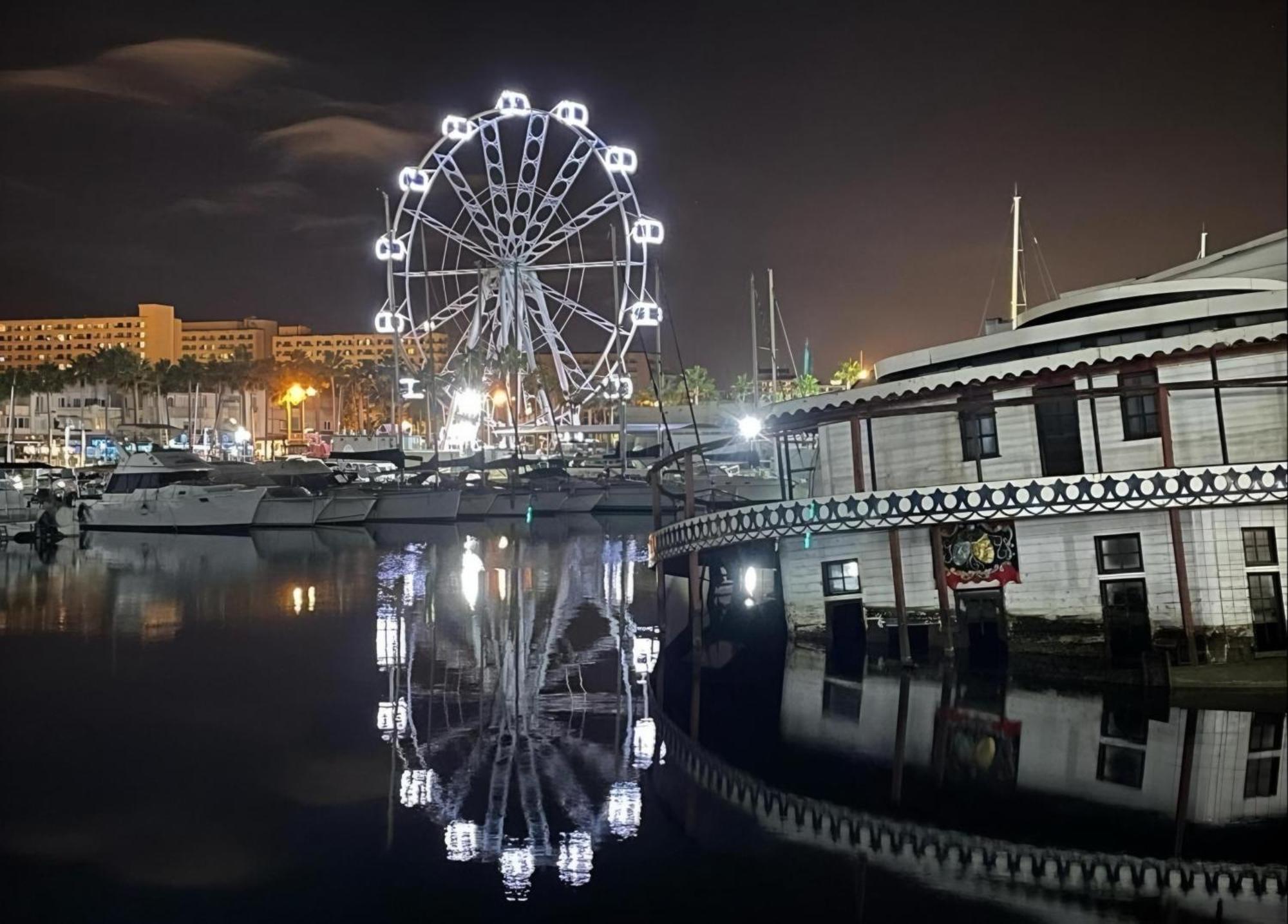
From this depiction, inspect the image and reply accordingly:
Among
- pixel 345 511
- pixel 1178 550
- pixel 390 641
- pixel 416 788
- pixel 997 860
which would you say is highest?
pixel 345 511

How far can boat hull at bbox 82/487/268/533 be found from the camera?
6244 centimetres

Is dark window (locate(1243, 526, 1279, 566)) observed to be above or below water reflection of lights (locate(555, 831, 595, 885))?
above

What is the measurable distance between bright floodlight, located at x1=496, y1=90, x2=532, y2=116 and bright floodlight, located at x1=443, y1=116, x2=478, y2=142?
1.99 metres

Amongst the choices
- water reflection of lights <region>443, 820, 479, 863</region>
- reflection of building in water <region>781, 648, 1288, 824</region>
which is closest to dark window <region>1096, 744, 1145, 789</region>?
reflection of building in water <region>781, 648, 1288, 824</region>

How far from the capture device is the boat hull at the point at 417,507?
6681 cm

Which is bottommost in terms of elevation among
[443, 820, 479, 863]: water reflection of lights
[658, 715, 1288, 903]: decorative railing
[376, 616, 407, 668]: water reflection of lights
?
[658, 715, 1288, 903]: decorative railing

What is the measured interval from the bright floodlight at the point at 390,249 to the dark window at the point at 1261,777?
224 feet

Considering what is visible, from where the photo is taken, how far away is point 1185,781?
15.3 meters

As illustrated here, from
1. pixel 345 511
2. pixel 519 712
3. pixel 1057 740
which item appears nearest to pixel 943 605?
pixel 1057 740

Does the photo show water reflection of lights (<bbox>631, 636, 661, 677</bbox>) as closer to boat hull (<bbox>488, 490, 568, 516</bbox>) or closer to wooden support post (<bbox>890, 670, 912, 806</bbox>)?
wooden support post (<bbox>890, 670, 912, 806</bbox>)

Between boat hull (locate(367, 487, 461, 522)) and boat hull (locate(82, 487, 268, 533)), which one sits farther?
boat hull (locate(367, 487, 461, 522))

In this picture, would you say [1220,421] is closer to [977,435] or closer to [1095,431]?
[1095,431]

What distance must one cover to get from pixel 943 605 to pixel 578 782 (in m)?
8.48

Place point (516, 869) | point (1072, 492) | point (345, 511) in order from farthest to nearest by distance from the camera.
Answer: point (345, 511) → point (1072, 492) → point (516, 869)
